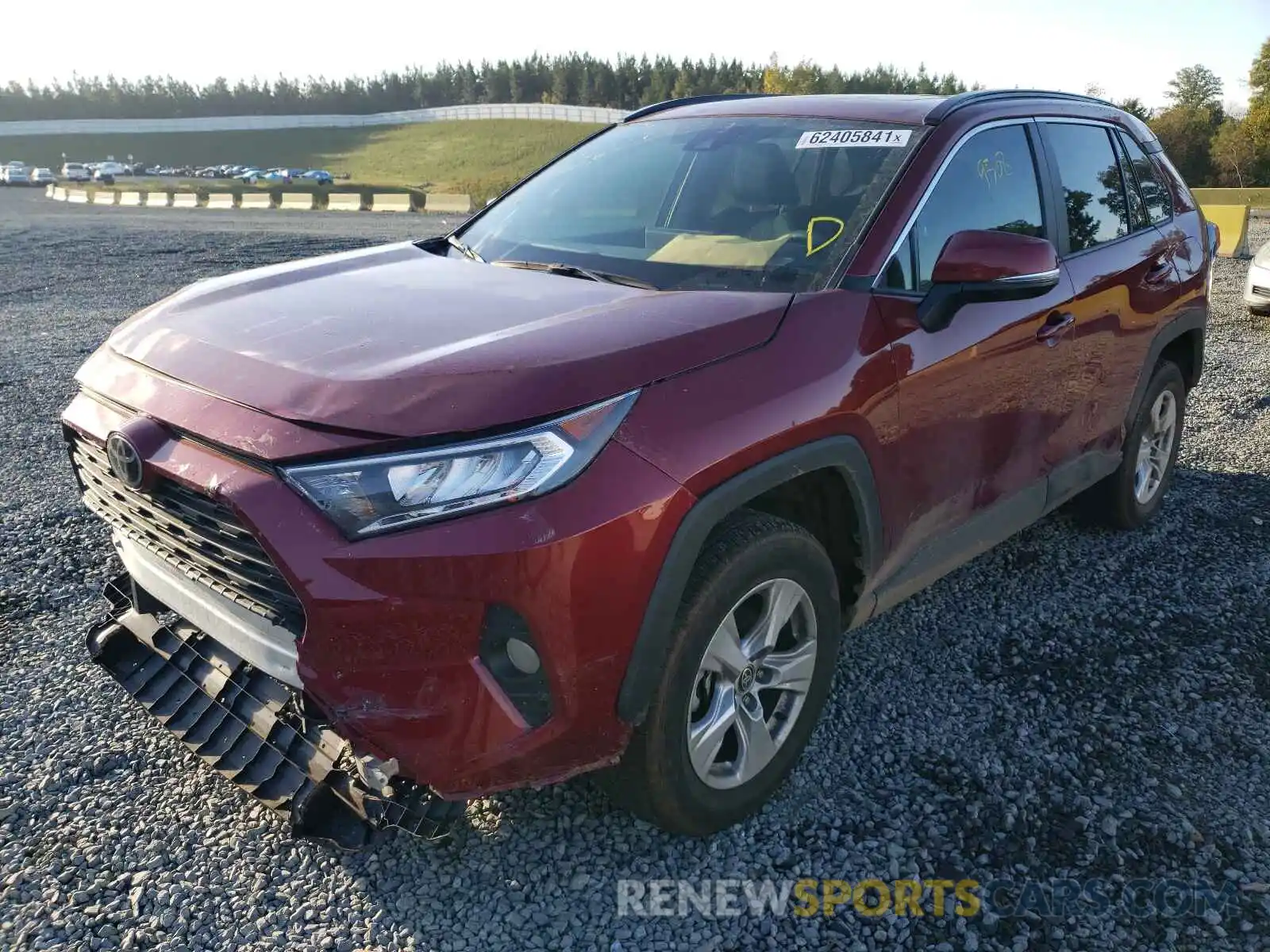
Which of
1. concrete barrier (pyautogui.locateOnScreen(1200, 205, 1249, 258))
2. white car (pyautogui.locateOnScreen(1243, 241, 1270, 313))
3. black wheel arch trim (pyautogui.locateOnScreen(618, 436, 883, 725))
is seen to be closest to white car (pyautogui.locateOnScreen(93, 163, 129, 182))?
concrete barrier (pyautogui.locateOnScreen(1200, 205, 1249, 258))

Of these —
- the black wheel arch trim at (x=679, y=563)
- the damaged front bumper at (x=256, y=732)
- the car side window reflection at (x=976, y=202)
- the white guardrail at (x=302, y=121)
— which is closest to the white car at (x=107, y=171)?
the white guardrail at (x=302, y=121)

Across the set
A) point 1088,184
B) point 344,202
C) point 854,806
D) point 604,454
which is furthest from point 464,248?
point 344,202

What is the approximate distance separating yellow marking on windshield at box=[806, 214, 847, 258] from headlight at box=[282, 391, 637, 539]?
1.27 meters

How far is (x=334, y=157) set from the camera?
3339 inches

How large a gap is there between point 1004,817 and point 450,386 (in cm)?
197

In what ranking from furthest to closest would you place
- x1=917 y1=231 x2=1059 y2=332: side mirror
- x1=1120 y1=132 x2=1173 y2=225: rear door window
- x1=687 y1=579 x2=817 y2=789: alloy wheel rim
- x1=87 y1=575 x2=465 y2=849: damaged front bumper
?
Answer: x1=1120 y1=132 x2=1173 y2=225: rear door window → x1=917 y1=231 x2=1059 y2=332: side mirror → x1=687 y1=579 x2=817 y2=789: alloy wheel rim → x1=87 y1=575 x2=465 y2=849: damaged front bumper

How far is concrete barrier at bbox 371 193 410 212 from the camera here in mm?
31312

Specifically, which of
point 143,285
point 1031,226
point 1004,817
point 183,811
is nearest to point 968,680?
point 1004,817

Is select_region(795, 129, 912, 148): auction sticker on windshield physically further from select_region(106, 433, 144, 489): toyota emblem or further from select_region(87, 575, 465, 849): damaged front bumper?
select_region(87, 575, 465, 849): damaged front bumper

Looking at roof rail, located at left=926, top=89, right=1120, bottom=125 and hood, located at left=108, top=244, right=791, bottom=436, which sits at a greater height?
roof rail, located at left=926, top=89, right=1120, bottom=125

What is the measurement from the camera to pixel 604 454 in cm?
205

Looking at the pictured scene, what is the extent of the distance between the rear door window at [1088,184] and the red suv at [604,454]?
36 millimetres

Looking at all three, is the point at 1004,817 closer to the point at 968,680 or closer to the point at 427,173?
the point at 968,680

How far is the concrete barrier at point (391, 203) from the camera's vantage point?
31312 mm
